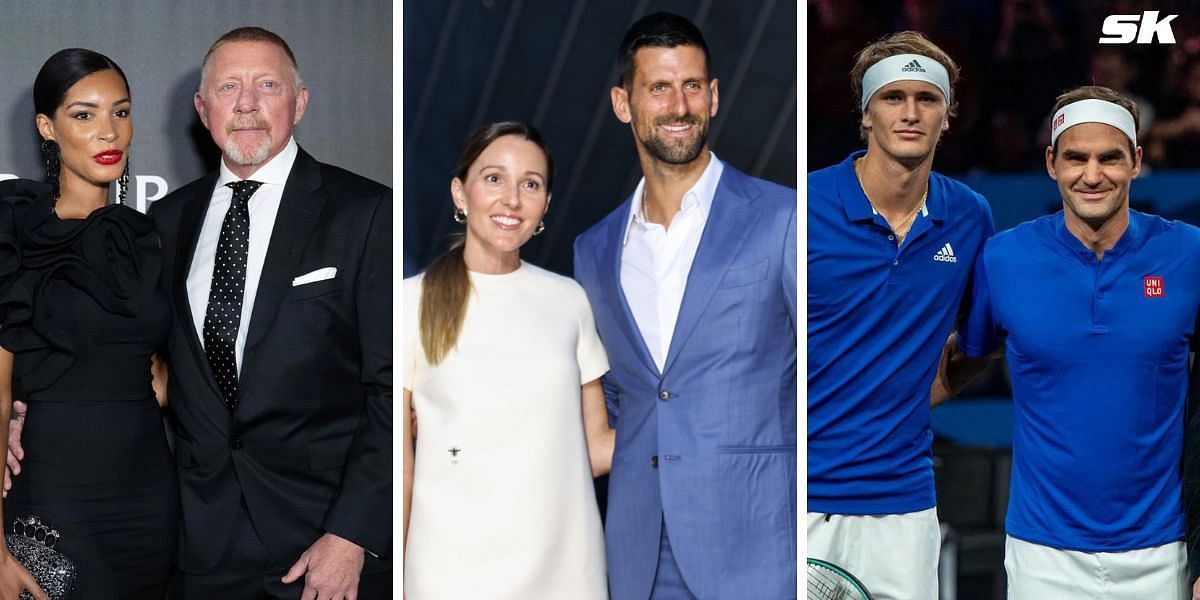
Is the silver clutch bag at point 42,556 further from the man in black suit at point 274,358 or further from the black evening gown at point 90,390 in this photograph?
the man in black suit at point 274,358

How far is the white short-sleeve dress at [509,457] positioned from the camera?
3324 mm

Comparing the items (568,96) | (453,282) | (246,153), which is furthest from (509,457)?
(246,153)

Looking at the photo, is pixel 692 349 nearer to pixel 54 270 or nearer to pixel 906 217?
pixel 906 217

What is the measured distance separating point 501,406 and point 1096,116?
1.94m

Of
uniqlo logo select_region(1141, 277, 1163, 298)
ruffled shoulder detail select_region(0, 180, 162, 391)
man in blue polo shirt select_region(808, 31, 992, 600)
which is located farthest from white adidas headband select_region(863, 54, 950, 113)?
ruffled shoulder detail select_region(0, 180, 162, 391)

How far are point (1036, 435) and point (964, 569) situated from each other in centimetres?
45

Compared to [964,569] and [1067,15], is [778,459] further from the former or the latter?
[1067,15]

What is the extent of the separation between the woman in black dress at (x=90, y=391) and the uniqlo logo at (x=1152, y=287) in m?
2.80

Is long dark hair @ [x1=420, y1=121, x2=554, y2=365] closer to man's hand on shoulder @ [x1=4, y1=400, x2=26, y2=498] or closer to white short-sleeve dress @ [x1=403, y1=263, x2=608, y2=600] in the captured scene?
white short-sleeve dress @ [x1=403, y1=263, x2=608, y2=600]

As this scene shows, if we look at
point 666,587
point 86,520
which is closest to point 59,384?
point 86,520

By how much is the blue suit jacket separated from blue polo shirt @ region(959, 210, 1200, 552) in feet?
2.05

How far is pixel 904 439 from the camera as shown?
3.35 meters

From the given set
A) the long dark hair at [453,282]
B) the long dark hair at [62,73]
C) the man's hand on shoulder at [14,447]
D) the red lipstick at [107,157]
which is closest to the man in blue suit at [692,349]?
the long dark hair at [453,282]

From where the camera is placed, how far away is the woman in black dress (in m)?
3.25
